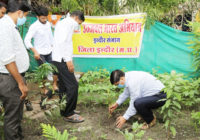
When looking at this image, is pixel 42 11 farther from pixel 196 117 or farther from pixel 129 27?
pixel 196 117

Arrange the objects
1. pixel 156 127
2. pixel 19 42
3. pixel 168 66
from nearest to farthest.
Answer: pixel 19 42
pixel 156 127
pixel 168 66

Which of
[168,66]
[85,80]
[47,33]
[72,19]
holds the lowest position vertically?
[85,80]

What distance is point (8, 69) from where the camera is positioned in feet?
7.46

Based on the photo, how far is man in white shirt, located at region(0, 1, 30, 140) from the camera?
86.9 inches

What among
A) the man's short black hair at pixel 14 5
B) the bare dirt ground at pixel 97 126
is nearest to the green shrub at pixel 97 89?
the bare dirt ground at pixel 97 126

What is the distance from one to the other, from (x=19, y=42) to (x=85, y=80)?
126 inches

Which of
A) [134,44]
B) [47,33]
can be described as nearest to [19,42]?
[47,33]

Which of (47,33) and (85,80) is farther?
(85,80)

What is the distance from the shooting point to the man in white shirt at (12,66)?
221 cm

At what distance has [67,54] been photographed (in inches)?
130

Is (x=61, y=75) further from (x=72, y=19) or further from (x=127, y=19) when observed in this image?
(x=127, y=19)

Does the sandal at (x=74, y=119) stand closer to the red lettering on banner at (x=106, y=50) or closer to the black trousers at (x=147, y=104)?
the black trousers at (x=147, y=104)

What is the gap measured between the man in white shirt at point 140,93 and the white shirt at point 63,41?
78 cm

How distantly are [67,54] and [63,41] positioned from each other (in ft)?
0.68
